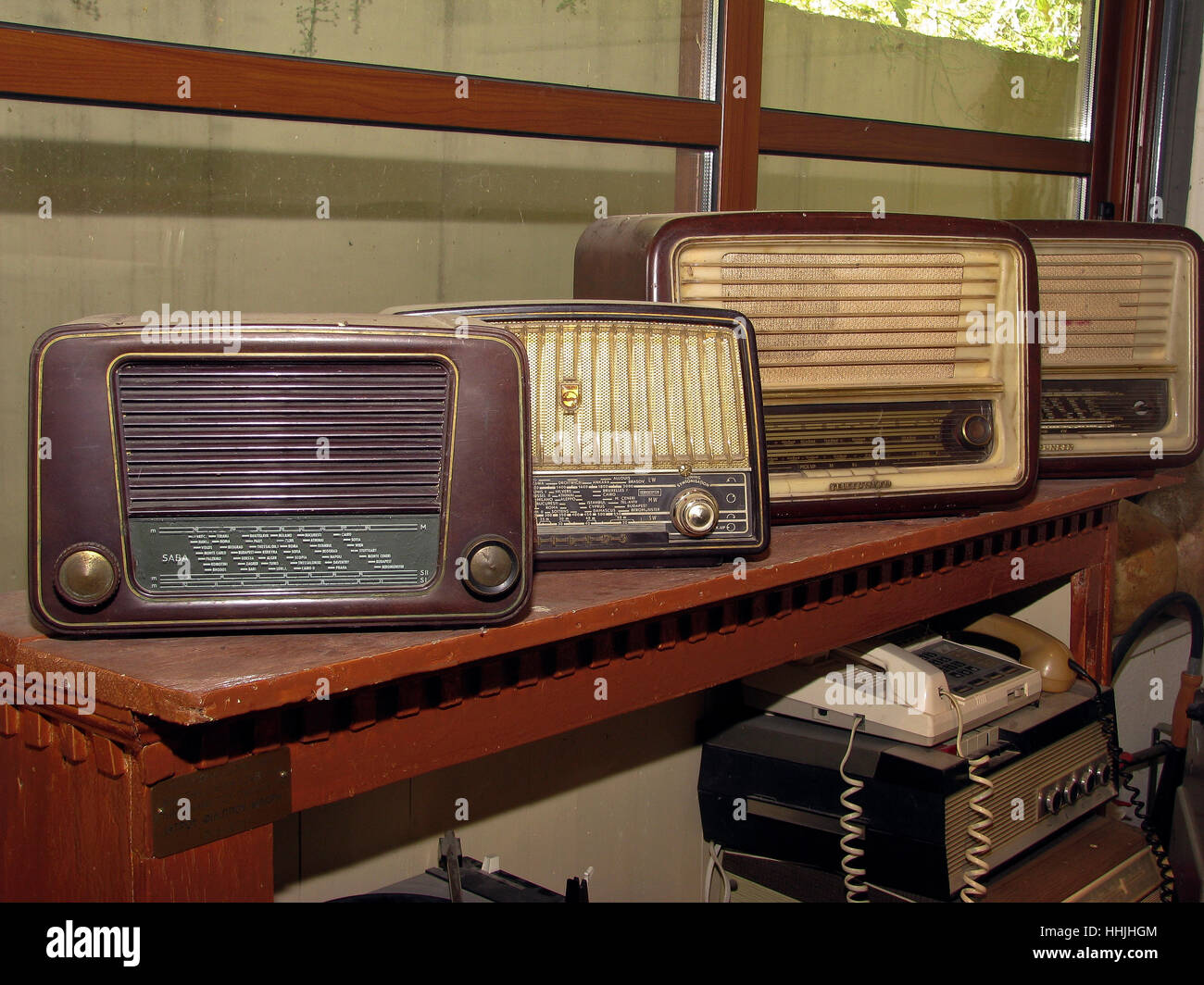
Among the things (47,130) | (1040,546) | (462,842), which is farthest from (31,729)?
(1040,546)

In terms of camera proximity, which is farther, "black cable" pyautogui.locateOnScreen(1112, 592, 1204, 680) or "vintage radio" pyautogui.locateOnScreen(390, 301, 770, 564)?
"black cable" pyautogui.locateOnScreen(1112, 592, 1204, 680)

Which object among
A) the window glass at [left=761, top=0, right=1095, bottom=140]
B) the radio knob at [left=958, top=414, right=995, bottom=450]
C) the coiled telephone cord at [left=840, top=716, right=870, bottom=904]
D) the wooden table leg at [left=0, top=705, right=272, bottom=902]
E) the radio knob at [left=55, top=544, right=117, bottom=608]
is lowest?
the coiled telephone cord at [left=840, top=716, right=870, bottom=904]

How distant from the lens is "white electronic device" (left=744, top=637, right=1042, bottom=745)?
1499 mm

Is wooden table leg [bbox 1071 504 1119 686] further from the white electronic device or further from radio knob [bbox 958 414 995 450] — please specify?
radio knob [bbox 958 414 995 450]

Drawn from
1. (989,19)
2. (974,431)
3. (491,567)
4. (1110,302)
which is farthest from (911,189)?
(491,567)

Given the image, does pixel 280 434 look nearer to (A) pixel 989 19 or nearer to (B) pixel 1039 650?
(B) pixel 1039 650

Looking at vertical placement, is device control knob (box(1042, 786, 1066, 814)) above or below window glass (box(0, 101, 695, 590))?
below

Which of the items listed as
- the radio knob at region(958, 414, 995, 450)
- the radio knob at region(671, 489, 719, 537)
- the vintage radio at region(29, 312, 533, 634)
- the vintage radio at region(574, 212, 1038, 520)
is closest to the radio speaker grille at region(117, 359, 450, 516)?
the vintage radio at region(29, 312, 533, 634)

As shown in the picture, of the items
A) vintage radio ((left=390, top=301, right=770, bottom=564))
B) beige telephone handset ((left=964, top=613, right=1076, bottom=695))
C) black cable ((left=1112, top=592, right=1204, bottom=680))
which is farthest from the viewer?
black cable ((left=1112, top=592, right=1204, bottom=680))

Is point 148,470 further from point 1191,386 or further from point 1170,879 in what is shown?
point 1170,879

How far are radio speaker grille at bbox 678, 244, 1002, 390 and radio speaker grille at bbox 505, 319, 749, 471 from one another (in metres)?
0.16

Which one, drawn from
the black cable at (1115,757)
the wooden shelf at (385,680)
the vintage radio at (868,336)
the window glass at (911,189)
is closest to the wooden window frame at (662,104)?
the window glass at (911,189)

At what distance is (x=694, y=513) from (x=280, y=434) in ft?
1.26

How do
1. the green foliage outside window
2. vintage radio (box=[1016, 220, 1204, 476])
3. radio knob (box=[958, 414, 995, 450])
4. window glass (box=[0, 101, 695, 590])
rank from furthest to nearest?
the green foliage outside window < vintage radio (box=[1016, 220, 1204, 476]) < radio knob (box=[958, 414, 995, 450]) < window glass (box=[0, 101, 695, 590])
